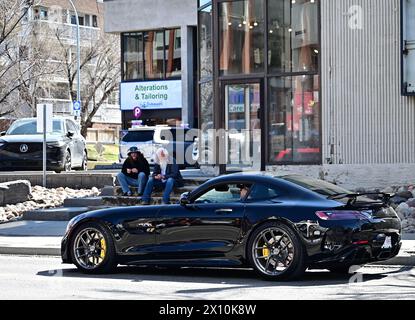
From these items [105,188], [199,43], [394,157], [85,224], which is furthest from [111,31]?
[85,224]

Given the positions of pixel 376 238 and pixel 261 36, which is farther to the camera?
pixel 261 36

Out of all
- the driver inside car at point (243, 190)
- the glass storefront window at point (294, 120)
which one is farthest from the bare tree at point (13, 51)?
the driver inside car at point (243, 190)

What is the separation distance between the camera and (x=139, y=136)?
31000 millimetres

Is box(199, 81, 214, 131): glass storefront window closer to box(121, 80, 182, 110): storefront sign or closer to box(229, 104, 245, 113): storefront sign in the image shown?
box(229, 104, 245, 113): storefront sign

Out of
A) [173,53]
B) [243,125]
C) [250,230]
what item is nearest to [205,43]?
[243,125]

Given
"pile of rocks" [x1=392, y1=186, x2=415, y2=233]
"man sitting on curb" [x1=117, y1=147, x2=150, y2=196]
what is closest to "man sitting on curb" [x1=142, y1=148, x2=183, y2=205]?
"man sitting on curb" [x1=117, y1=147, x2=150, y2=196]

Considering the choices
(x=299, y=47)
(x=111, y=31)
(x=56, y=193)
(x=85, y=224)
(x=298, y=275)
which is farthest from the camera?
(x=111, y=31)

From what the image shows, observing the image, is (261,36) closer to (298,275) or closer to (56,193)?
(56,193)

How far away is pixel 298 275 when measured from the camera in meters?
11.2

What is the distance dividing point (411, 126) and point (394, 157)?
82 cm

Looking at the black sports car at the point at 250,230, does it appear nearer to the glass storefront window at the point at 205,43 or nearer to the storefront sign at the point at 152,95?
the glass storefront window at the point at 205,43

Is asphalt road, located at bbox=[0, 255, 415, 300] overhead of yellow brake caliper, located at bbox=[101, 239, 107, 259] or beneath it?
beneath

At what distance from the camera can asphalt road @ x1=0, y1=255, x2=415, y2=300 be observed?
1009 cm

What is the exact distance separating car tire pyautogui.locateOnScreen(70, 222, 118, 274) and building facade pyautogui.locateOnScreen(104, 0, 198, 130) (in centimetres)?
3043
